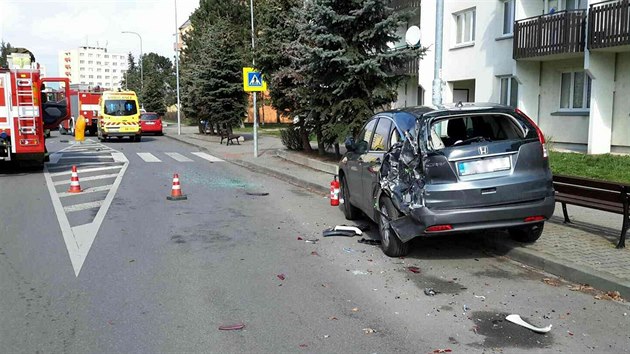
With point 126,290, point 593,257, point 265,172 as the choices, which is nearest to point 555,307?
point 593,257

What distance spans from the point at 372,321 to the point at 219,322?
4.30ft

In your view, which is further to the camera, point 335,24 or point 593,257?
point 335,24

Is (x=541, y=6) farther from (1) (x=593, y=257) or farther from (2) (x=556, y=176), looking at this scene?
(1) (x=593, y=257)

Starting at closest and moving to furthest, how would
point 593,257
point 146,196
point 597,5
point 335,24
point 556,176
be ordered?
point 593,257 → point 556,176 → point 146,196 → point 335,24 → point 597,5

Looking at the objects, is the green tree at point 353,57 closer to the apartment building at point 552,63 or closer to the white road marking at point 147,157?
the apartment building at point 552,63

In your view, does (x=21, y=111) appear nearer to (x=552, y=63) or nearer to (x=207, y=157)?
(x=207, y=157)

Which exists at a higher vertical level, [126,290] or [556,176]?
[556,176]

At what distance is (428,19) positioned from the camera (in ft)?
92.9

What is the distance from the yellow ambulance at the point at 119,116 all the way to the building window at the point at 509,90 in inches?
794

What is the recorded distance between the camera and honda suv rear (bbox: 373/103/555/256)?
20.9 feet

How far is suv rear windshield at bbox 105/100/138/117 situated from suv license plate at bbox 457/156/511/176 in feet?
95.5

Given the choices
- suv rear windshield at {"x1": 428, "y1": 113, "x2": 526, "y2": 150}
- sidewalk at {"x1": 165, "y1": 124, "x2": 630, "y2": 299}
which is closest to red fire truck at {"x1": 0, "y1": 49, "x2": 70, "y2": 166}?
suv rear windshield at {"x1": 428, "y1": 113, "x2": 526, "y2": 150}

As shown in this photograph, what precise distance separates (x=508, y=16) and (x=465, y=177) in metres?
17.7

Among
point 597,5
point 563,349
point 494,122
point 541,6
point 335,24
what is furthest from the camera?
point 541,6
